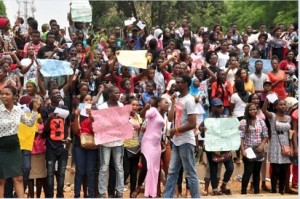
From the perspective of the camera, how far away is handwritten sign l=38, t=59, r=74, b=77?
13477 millimetres

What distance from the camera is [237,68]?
591 inches

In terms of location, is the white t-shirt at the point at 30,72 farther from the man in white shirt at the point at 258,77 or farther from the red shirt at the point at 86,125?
the man in white shirt at the point at 258,77

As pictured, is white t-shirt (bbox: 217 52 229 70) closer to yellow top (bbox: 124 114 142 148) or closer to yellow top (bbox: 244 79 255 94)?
yellow top (bbox: 244 79 255 94)

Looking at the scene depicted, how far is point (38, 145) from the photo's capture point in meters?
10.6

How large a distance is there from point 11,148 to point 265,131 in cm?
444

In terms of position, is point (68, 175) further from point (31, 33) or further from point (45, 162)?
point (31, 33)

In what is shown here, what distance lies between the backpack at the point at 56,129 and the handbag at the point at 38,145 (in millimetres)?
245

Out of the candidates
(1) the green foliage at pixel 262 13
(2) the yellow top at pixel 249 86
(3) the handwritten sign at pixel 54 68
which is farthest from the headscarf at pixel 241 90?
(1) the green foliage at pixel 262 13

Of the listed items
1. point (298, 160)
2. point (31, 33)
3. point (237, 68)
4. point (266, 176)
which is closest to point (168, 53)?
point (237, 68)

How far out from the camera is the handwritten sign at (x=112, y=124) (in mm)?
10508

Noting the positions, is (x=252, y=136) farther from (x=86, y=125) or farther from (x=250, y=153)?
(x=86, y=125)

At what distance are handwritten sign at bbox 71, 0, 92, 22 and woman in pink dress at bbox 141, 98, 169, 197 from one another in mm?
8243

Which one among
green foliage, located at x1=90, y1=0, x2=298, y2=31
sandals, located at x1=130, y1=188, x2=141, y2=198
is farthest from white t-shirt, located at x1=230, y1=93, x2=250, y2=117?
green foliage, located at x1=90, y1=0, x2=298, y2=31

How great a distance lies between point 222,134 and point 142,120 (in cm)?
139
